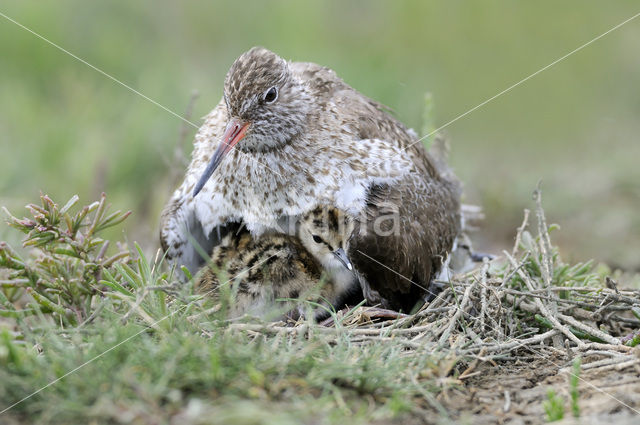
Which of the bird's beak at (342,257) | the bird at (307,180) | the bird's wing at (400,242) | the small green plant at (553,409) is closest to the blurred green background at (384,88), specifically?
the bird at (307,180)

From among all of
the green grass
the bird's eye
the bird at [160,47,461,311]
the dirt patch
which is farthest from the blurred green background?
the green grass

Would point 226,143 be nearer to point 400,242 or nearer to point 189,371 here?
point 400,242

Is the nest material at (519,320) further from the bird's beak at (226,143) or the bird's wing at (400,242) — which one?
the bird's beak at (226,143)

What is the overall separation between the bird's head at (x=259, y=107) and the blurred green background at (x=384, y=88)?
236cm

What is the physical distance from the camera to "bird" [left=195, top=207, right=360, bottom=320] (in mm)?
4383

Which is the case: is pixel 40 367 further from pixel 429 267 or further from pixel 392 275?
pixel 429 267

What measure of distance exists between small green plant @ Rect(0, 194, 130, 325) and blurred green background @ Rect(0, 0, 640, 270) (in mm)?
2344

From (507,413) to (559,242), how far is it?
13.2ft

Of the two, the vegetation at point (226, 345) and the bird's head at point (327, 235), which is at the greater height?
the bird's head at point (327, 235)

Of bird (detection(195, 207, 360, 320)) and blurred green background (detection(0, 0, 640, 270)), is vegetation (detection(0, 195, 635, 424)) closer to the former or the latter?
bird (detection(195, 207, 360, 320))

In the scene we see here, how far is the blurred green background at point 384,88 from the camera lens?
24.2ft

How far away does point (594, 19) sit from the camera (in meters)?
9.57

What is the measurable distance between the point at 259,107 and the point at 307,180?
0.52 metres

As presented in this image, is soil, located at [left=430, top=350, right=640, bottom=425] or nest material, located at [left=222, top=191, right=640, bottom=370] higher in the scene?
nest material, located at [left=222, top=191, right=640, bottom=370]
